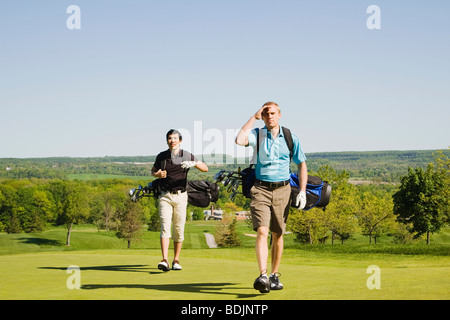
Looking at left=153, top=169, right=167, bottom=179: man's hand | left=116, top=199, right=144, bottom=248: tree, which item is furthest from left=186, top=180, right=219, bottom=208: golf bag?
left=116, top=199, right=144, bottom=248: tree

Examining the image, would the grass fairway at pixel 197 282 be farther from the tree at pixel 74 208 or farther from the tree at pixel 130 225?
the tree at pixel 74 208

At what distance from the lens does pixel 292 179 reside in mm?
8578

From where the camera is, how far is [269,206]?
24.0 ft

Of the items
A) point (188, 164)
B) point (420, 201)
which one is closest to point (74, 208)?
point (420, 201)

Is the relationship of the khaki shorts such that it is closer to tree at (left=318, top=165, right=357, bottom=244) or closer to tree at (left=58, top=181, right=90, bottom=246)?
tree at (left=318, top=165, right=357, bottom=244)

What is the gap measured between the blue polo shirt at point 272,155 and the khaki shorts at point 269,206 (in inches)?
6.5

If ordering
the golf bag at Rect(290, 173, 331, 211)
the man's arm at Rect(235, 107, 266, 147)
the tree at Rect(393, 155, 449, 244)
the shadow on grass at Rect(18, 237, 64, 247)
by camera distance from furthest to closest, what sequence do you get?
the shadow on grass at Rect(18, 237, 64, 247) < the tree at Rect(393, 155, 449, 244) < the golf bag at Rect(290, 173, 331, 211) < the man's arm at Rect(235, 107, 266, 147)

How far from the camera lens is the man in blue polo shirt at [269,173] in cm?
712

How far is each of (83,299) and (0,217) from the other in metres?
121

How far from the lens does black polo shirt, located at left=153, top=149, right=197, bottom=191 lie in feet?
33.2

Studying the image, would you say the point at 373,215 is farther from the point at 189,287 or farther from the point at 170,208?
the point at 189,287

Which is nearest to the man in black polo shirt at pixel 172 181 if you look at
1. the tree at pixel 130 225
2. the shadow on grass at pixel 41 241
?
the tree at pixel 130 225

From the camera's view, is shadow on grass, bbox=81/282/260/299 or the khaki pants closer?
shadow on grass, bbox=81/282/260/299
